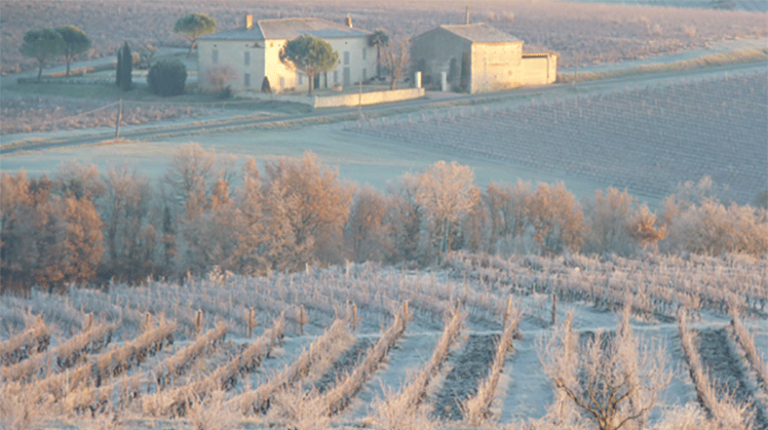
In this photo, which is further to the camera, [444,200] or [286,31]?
[286,31]

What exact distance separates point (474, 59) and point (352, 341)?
1610 inches

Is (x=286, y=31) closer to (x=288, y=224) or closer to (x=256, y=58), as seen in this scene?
(x=256, y=58)

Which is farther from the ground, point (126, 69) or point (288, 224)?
point (126, 69)

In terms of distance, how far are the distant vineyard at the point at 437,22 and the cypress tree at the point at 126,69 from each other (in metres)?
14.5

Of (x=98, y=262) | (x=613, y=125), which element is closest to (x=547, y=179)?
(x=613, y=125)

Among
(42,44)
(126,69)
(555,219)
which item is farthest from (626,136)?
(42,44)

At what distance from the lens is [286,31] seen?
52406 millimetres

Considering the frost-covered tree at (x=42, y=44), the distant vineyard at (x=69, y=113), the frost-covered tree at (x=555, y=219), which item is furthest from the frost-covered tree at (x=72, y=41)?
the frost-covered tree at (x=555, y=219)

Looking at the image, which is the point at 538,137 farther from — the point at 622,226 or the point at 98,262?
the point at 98,262

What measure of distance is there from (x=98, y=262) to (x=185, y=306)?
31.4ft

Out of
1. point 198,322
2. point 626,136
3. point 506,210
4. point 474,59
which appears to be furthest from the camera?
point 474,59

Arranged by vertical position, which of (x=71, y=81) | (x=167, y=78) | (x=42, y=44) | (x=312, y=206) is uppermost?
(x=42, y=44)

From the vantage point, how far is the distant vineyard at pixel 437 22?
73.0 metres

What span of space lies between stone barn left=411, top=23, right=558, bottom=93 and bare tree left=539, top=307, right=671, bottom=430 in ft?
131
